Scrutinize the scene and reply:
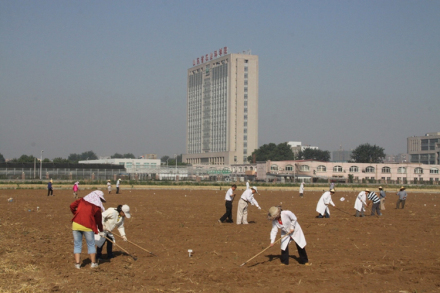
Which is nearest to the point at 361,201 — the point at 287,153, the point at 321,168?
Result: the point at 321,168

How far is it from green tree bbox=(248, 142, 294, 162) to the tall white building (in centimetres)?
489

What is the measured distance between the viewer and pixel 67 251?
1438cm

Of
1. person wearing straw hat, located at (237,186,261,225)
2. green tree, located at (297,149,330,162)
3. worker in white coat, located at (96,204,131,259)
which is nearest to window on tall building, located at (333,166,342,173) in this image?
green tree, located at (297,149,330,162)

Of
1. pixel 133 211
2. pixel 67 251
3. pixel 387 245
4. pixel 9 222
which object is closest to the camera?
pixel 67 251

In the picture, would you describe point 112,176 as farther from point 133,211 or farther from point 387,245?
point 387,245

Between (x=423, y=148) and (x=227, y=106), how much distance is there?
6703 centimetres

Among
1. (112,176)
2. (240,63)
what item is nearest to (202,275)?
(112,176)

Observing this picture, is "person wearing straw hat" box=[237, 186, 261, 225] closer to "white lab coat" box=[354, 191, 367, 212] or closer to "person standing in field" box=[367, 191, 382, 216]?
"white lab coat" box=[354, 191, 367, 212]

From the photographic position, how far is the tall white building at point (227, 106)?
478ft

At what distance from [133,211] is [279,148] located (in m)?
124

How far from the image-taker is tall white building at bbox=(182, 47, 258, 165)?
145750 mm

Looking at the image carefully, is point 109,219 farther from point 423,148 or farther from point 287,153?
point 423,148

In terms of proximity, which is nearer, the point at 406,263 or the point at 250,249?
the point at 406,263

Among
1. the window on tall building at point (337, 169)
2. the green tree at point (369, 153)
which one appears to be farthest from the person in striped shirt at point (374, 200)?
the green tree at point (369, 153)
